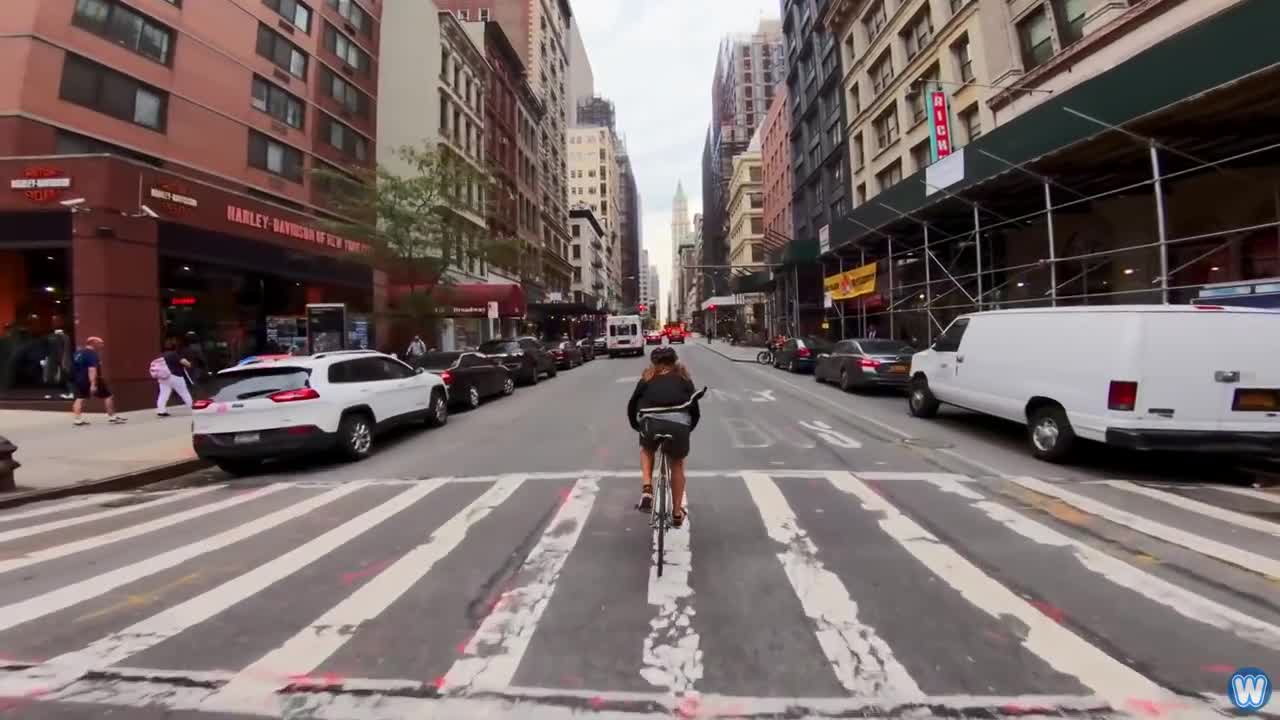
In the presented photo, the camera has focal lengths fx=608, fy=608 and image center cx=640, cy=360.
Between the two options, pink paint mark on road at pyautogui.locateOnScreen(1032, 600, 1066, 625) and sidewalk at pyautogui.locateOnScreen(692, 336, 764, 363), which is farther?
sidewalk at pyautogui.locateOnScreen(692, 336, 764, 363)

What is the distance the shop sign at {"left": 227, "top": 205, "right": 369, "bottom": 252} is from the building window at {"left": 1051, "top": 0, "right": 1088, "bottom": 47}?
75.4 feet

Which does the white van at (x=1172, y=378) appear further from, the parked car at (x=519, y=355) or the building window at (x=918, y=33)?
the building window at (x=918, y=33)

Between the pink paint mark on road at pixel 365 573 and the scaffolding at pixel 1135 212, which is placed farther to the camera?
the scaffolding at pixel 1135 212

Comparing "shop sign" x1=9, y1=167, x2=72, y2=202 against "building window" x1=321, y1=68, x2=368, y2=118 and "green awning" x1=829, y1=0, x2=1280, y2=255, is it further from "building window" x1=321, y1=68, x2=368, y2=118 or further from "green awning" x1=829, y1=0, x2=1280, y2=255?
"green awning" x1=829, y1=0, x2=1280, y2=255

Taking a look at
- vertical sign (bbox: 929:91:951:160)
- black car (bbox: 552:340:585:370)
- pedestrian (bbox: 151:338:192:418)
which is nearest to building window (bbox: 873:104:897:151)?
vertical sign (bbox: 929:91:951:160)

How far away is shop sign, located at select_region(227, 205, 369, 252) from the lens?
17516 millimetres

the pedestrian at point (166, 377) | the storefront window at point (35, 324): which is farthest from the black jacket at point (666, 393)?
the storefront window at point (35, 324)

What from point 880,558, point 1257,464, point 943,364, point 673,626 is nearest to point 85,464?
point 673,626

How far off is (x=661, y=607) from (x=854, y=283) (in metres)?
24.0

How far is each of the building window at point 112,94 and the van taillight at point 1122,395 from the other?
2306 cm

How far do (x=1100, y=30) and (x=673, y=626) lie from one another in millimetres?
19627

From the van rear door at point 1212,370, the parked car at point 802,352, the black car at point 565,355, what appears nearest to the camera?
the van rear door at point 1212,370

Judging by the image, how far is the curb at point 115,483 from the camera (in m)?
6.89

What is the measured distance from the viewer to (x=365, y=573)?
172 inches
